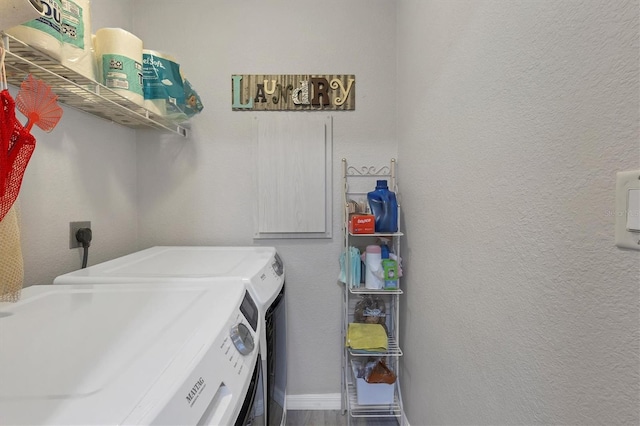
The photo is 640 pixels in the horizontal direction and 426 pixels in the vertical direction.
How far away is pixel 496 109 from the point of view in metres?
0.73

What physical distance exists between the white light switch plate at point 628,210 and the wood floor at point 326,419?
167 centimetres

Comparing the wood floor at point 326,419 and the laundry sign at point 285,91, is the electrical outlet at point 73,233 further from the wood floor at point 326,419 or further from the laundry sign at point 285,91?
the wood floor at point 326,419

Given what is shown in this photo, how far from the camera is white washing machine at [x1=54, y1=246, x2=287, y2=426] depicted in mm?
946

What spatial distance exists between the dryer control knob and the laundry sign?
1.38m

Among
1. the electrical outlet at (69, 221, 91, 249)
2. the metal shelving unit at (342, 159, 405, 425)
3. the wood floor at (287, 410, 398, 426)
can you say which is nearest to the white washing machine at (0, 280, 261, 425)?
the electrical outlet at (69, 221, 91, 249)

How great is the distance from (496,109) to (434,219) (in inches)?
20.8

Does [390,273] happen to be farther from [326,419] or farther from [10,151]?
[10,151]

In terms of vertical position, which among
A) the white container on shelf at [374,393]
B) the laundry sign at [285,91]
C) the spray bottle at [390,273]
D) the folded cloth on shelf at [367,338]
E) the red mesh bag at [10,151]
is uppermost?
the laundry sign at [285,91]

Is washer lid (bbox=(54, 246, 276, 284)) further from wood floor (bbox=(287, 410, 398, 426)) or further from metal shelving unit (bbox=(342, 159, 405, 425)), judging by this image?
wood floor (bbox=(287, 410, 398, 426))

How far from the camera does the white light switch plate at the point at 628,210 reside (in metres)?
0.39

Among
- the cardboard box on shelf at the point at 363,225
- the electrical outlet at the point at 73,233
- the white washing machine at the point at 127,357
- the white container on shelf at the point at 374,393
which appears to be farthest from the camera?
the white container on shelf at the point at 374,393

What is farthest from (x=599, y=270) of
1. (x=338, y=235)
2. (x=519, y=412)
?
(x=338, y=235)

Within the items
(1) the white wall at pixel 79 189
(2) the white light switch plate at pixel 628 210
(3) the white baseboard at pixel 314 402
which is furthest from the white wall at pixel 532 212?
(1) the white wall at pixel 79 189

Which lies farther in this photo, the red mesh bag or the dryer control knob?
the dryer control knob
